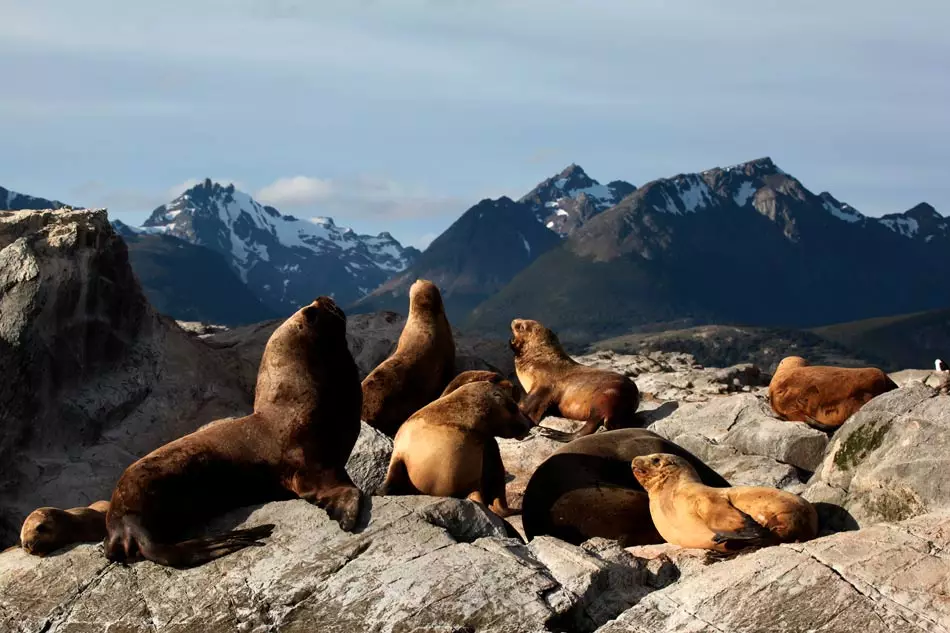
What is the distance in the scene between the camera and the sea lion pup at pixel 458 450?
9383mm

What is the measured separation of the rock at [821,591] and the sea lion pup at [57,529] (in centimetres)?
401

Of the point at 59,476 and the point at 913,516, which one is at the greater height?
the point at 913,516

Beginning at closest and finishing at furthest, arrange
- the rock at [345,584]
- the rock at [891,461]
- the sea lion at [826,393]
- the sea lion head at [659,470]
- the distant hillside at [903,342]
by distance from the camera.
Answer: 1. the rock at [345,584]
2. the rock at [891,461]
3. the sea lion head at [659,470]
4. the sea lion at [826,393]
5. the distant hillside at [903,342]

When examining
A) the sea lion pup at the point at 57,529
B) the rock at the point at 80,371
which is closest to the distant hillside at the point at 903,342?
the rock at the point at 80,371

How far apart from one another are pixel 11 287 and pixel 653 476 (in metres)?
9.72

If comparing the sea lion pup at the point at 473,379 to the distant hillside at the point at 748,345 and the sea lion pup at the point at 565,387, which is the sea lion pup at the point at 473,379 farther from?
the distant hillside at the point at 748,345

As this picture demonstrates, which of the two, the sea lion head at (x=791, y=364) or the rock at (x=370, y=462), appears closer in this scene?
the rock at (x=370, y=462)

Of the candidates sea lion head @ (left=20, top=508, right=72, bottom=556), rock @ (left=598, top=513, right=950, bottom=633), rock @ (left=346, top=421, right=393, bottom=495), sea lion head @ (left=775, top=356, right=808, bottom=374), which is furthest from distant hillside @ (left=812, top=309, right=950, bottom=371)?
sea lion head @ (left=20, top=508, right=72, bottom=556)

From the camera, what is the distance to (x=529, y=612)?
22.0 ft

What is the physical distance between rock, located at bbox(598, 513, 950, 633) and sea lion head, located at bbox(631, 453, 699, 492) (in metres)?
1.59

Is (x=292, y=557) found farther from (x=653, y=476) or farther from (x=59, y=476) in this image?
(x=59, y=476)

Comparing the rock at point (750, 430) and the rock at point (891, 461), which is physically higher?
the rock at point (891, 461)

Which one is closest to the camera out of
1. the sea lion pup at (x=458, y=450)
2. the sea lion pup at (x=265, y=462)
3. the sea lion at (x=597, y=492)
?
the sea lion pup at (x=265, y=462)

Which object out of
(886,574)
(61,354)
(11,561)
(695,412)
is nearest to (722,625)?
(886,574)
